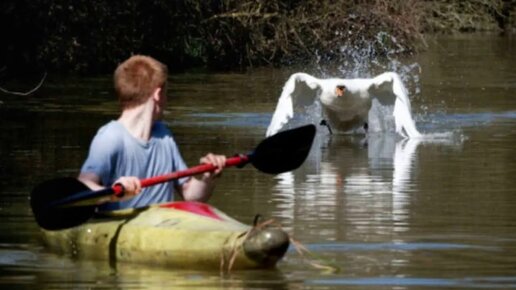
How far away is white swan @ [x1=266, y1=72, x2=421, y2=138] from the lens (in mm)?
20719

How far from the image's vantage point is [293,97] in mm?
21312

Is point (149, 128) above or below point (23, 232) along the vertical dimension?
above

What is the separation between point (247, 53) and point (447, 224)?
89.6 feet

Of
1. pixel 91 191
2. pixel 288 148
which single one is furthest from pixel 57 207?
pixel 288 148

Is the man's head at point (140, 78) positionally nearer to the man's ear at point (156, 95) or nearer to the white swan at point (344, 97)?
the man's ear at point (156, 95)

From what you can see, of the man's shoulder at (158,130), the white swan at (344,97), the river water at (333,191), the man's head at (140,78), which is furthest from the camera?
the white swan at (344,97)

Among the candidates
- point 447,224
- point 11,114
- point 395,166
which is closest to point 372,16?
point 11,114

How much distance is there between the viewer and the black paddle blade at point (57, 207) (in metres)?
10.7

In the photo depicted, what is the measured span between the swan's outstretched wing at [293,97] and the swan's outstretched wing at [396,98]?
717 millimetres

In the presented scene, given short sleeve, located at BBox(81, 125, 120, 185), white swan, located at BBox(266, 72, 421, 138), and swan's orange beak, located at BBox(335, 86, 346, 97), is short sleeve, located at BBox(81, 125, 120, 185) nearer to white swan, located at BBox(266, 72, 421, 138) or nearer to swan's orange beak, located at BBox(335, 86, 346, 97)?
white swan, located at BBox(266, 72, 421, 138)

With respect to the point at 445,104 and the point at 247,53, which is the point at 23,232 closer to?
the point at 445,104

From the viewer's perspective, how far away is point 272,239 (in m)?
9.94

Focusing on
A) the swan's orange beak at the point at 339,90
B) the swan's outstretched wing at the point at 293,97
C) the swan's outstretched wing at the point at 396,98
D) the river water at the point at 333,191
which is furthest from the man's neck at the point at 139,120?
the swan's orange beak at the point at 339,90

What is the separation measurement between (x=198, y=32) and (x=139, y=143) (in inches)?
1171
